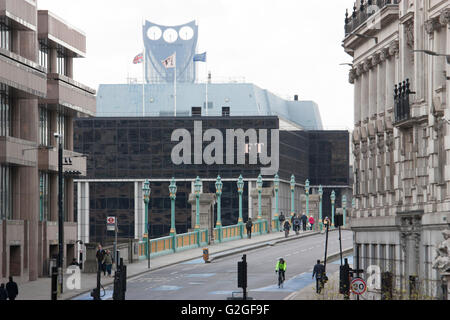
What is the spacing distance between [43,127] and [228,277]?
51.7 ft

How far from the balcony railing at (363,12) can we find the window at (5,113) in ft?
58.1

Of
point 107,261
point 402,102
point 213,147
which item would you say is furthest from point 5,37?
point 213,147

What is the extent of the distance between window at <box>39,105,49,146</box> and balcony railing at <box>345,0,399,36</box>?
20.1m

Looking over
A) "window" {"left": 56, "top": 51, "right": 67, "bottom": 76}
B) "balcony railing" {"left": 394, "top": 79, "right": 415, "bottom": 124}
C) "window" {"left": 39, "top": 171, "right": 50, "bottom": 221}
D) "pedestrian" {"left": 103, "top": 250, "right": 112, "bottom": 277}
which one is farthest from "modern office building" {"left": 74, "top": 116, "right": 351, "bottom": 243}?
"balcony railing" {"left": 394, "top": 79, "right": 415, "bottom": 124}

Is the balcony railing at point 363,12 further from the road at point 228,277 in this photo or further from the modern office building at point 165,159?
the modern office building at point 165,159

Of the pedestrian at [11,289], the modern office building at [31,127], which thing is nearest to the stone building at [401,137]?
the pedestrian at [11,289]

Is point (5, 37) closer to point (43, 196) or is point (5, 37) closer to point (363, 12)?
point (43, 196)

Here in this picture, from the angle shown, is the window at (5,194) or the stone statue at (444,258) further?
the window at (5,194)

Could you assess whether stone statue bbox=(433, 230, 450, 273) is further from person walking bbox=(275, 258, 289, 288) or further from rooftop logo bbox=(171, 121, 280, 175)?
rooftop logo bbox=(171, 121, 280, 175)

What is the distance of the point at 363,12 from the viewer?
170 feet

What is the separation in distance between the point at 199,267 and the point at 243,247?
13036 mm

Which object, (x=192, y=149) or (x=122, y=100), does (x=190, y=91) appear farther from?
(x=192, y=149)

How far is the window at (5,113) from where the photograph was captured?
59.2m
